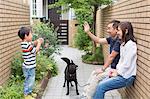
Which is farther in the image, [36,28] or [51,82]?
Answer: [36,28]

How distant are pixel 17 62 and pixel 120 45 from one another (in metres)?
2.33

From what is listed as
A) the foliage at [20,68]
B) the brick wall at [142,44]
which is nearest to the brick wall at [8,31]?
the foliage at [20,68]

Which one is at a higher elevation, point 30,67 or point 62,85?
point 30,67

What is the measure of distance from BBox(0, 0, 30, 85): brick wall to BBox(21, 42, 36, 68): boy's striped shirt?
0.44 metres

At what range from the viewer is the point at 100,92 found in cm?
453

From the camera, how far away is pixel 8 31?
573 cm

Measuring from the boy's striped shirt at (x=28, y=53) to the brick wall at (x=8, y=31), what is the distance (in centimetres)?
44

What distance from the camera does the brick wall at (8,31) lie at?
522 cm

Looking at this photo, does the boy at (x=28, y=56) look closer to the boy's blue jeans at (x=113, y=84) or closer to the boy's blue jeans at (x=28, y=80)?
the boy's blue jeans at (x=28, y=80)

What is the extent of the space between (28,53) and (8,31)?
3.21 ft

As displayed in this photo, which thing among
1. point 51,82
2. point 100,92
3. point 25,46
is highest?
point 25,46

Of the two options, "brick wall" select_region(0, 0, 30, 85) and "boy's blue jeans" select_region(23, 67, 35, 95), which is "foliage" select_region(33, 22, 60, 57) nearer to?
"brick wall" select_region(0, 0, 30, 85)

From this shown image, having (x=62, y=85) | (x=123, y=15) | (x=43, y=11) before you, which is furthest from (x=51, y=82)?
(x=43, y=11)

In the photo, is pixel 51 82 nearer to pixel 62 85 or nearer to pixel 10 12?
pixel 62 85
